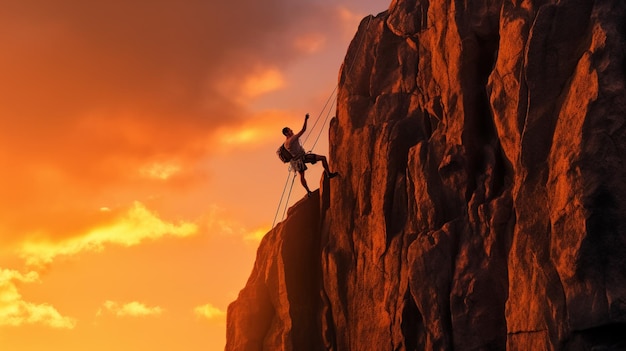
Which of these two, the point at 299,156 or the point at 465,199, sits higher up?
the point at 299,156

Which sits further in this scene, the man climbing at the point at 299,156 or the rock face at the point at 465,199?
the man climbing at the point at 299,156

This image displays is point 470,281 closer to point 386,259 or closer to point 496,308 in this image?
point 496,308

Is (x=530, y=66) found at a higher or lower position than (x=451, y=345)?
higher

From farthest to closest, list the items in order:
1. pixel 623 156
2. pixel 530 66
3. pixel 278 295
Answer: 1. pixel 278 295
2. pixel 530 66
3. pixel 623 156

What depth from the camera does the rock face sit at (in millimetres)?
29672

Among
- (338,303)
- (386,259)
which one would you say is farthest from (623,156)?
(338,303)

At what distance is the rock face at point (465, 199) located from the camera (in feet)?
97.3

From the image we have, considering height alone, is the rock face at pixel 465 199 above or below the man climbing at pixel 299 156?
below

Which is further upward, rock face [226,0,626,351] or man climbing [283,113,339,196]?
man climbing [283,113,339,196]

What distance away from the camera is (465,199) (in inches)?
1443

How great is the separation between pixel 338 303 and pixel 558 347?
1558 cm

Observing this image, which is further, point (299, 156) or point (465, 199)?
point (299, 156)

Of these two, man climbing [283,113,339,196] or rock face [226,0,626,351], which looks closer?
rock face [226,0,626,351]

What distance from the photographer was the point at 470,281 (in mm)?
34750
